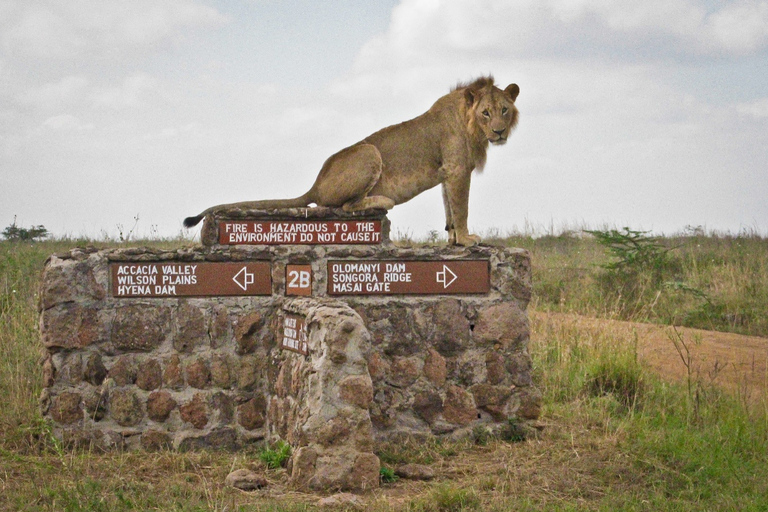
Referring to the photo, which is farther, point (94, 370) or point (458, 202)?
point (458, 202)

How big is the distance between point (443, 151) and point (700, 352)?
5141 millimetres

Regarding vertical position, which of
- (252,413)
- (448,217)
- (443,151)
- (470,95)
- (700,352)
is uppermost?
(470,95)

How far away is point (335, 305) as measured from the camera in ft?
21.8

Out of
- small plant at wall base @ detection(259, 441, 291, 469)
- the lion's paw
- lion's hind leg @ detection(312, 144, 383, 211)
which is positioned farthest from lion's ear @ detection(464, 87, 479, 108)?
small plant at wall base @ detection(259, 441, 291, 469)

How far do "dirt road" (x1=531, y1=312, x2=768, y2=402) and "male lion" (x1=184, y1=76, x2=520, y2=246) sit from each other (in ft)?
10.5

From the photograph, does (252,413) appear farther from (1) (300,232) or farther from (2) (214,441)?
(1) (300,232)

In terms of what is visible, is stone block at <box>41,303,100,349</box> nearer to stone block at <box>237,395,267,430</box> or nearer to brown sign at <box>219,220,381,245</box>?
brown sign at <box>219,220,381,245</box>

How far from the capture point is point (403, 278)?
7824 mm

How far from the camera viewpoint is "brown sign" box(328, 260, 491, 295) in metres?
7.79

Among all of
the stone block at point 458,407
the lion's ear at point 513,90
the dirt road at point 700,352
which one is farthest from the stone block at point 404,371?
the dirt road at point 700,352

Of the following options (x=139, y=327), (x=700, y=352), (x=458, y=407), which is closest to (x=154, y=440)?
(x=139, y=327)

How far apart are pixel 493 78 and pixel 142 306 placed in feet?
13.9

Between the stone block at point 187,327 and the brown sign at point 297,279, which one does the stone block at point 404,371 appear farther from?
the stone block at point 187,327

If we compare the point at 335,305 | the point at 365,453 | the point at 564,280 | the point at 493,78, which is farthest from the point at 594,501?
the point at 564,280
